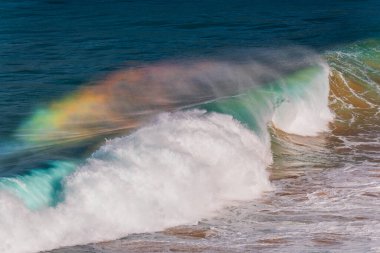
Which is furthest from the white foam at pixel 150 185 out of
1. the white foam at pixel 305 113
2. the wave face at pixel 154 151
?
the white foam at pixel 305 113

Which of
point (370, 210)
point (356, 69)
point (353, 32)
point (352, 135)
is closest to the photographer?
point (370, 210)

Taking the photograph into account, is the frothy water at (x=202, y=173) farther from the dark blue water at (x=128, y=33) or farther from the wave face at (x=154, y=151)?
the dark blue water at (x=128, y=33)

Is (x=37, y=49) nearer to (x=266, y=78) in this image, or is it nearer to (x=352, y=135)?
(x=266, y=78)

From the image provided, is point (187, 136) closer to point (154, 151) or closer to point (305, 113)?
point (154, 151)

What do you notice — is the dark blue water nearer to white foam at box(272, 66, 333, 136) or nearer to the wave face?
A: the wave face

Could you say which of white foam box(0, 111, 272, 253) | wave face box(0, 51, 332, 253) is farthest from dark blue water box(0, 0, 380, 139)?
white foam box(0, 111, 272, 253)


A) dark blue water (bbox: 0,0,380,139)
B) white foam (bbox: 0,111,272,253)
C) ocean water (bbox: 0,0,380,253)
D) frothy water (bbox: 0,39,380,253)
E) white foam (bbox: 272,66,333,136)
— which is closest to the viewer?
white foam (bbox: 0,111,272,253)

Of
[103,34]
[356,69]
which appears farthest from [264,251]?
[103,34]
